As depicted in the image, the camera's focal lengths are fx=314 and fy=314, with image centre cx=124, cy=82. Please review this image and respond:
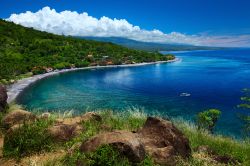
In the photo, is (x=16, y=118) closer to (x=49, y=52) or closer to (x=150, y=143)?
(x=150, y=143)

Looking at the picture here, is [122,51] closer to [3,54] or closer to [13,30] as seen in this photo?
[13,30]

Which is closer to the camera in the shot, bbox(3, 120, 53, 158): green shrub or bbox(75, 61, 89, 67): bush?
bbox(3, 120, 53, 158): green shrub

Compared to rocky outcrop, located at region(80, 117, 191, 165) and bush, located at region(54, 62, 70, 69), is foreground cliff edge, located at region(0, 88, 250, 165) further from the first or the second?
bush, located at region(54, 62, 70, 69)

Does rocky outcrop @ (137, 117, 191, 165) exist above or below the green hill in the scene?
above

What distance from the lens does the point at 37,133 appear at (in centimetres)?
1413

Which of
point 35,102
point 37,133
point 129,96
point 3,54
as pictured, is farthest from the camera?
point 3,54

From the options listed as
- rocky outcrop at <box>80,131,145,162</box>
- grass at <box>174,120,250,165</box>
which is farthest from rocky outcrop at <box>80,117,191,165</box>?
grass at <box>174,120,250,165</box>

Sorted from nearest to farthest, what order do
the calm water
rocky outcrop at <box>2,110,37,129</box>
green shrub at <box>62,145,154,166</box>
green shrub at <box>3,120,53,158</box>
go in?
1. green shrub at <box>62,145,154,166</box>
2. green shrub at <box>3,120,53,158</box>
3. rocky outcrop at <box>2,110,37,129</box>
4. the calm water

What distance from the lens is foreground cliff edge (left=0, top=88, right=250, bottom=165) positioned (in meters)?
11.1

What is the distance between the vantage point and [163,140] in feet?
45.1

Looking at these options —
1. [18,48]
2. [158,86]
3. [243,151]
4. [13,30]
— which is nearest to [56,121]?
[243,151]

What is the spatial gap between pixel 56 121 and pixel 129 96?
63502 mm

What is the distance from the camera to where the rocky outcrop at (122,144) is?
11040 mm

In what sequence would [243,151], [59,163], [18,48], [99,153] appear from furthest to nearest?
[18,48] < [243,151] < [59,163] < [99,153]
